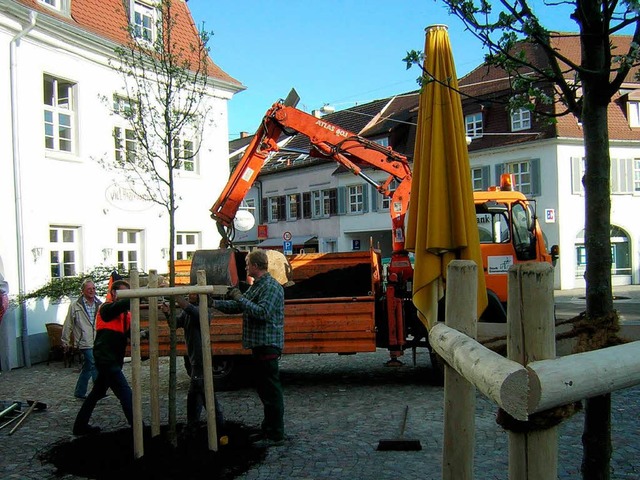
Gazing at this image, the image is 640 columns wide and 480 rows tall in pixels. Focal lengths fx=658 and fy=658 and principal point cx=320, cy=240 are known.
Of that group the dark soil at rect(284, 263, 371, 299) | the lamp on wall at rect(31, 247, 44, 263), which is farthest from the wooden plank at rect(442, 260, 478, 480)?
the lamp on wall at rect(31, 247, 44, 263)

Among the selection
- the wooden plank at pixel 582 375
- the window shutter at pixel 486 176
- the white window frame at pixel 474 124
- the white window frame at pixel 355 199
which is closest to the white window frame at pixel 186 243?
the wooden plank at pixel 582 375

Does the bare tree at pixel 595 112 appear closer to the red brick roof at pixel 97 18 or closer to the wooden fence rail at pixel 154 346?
the wooden fence rail at pixel 154 346

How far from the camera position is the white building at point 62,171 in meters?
12.5

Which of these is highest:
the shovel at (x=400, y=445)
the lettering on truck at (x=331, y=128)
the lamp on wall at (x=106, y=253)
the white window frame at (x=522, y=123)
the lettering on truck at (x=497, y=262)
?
the white window frame at (x=522, y=123)

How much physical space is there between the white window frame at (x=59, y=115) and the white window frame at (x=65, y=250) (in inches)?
66.6

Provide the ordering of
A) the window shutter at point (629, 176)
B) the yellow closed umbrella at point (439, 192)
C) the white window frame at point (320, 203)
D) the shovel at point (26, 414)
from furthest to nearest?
the white window frame at point (320, 203), the window shutter at point (629, 176), the shovel at point (26, 414), the yellow closed umbrella at point (439, 192)

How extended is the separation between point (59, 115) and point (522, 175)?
21571 mm

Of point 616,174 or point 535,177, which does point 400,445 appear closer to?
point 535,177

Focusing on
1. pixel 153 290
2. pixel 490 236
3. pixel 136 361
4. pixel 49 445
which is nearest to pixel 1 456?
pixel 49 445

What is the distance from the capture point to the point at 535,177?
29.2 m

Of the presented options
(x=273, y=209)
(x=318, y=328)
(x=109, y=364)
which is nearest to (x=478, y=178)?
(x=273, y=209)

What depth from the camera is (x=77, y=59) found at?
1432 cm

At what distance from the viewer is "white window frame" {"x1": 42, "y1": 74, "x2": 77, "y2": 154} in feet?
45.3

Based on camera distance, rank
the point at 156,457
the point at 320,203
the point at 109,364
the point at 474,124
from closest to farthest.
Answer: the point at 156,457 < the point at 109,364 < the point at 474,124 < the point at 320,203
